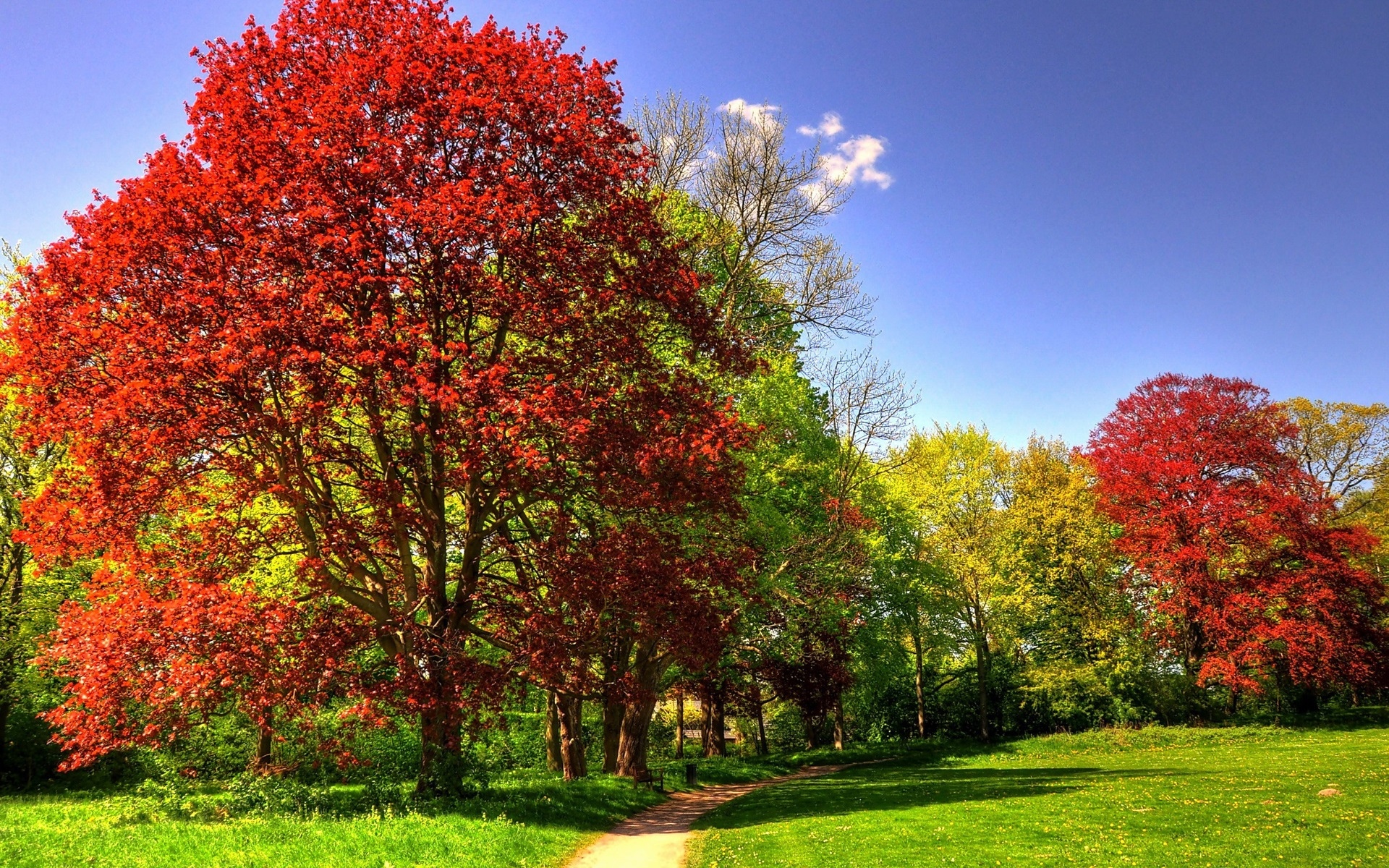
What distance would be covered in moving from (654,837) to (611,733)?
9.15 m

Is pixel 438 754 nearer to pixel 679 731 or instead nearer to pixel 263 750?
pixel 263 750

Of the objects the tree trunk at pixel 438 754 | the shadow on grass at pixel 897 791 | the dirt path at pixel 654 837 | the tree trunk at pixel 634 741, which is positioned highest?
the tree trunk at pixel 438 754

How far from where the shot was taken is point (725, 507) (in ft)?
49.1

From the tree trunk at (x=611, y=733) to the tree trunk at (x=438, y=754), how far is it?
909 centimetres

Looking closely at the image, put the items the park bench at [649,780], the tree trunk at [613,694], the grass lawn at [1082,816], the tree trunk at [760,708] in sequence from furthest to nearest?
the tree trunk at [760,708] → the park bench at [649,780] → the tree trunk at [613,694] → the grass lawn at [1082,816]

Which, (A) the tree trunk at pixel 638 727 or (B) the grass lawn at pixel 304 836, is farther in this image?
(A) the tree trunk at pixel 638 727

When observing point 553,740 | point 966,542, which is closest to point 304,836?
point 553,740

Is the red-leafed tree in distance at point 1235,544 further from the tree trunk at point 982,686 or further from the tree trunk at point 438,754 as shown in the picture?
the tree trunk at point 438,754

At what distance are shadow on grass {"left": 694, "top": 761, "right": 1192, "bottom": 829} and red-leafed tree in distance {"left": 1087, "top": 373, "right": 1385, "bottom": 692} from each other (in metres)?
12.6

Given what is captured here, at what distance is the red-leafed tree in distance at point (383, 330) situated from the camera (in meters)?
12.4

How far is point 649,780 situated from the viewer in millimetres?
20812

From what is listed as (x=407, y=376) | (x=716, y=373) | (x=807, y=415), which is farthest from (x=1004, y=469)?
(x=407, y=376)

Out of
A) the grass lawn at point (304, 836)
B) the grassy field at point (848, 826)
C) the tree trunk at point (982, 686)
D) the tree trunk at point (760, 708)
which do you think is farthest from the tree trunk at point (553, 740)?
the tree trunk at point (982, 686)

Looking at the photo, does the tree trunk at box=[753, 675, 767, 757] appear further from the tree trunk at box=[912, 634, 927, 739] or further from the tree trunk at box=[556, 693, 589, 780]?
the tree trunk at box=[556, 693, 589, 780]
